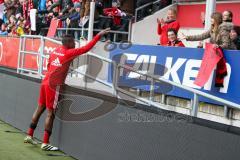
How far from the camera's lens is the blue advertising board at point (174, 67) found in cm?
786

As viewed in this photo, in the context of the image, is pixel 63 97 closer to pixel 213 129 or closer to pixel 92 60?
pixel 92 60

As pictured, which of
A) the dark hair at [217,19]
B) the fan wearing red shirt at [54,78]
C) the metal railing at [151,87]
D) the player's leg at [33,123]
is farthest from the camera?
the player's leg at [33,123]

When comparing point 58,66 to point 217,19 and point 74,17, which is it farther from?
point 74,17

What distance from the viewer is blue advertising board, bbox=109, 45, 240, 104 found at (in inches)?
310

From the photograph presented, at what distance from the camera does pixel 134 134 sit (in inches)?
263

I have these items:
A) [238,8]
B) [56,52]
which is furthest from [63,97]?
[238,8]

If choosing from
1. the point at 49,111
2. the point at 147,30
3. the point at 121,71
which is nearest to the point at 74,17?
the point at 147,30

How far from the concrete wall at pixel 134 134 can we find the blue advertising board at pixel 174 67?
1705mm

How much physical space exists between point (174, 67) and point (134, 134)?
8.99ft

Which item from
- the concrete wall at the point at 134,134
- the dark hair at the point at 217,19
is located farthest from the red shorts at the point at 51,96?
the dark hair at the point at 217,19

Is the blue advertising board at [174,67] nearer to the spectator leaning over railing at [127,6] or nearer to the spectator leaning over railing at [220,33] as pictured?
the spectator leaning over railing at [220,33]

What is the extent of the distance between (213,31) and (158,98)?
5.68ft

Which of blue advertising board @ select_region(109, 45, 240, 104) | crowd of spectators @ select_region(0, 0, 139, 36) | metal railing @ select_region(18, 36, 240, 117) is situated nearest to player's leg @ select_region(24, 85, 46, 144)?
metal railing @ select_region(18, 36, 240, 117)

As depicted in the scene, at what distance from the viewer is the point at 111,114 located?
24.0 ft
